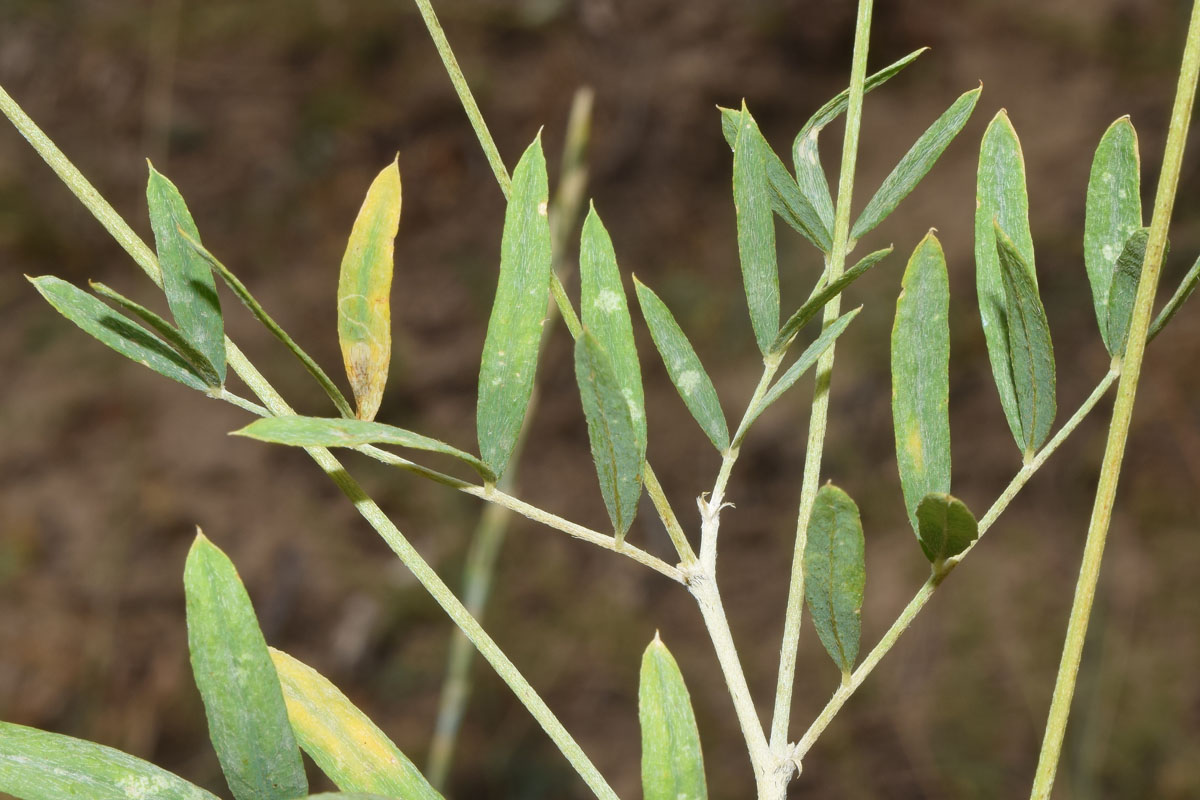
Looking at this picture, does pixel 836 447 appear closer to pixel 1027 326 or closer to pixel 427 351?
pixel 427 351

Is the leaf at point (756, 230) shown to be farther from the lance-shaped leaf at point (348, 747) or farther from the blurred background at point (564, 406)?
the blurred background at point (564, 406)

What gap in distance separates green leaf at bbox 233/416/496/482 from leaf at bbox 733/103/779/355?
0.18 m

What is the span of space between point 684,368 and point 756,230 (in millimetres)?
73

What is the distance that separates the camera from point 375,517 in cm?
42

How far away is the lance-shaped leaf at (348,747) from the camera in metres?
0.43

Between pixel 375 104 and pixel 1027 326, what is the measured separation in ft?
8.03

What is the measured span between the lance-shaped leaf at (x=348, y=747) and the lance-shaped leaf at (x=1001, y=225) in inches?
12.1

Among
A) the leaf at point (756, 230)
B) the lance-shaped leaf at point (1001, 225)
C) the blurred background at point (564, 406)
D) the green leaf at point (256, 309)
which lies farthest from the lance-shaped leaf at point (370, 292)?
the blurred background at point (564, 406)

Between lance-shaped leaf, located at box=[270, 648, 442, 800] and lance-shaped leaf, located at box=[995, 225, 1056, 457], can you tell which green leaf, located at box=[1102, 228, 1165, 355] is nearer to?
lance-shaped leaf, located at box=[995, 225, 1056, 457]

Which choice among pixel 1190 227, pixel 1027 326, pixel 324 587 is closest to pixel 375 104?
pixel 324 587

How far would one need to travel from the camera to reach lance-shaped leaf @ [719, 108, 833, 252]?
1.64ft

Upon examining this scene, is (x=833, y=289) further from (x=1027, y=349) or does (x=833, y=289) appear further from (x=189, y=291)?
(x=189, y=291)

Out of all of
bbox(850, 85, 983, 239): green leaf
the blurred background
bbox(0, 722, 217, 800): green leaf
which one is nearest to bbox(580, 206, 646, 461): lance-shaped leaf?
bbox(850, 85, 983, 239): green leaf

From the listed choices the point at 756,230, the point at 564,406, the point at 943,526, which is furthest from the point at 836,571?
the point at 564,406
